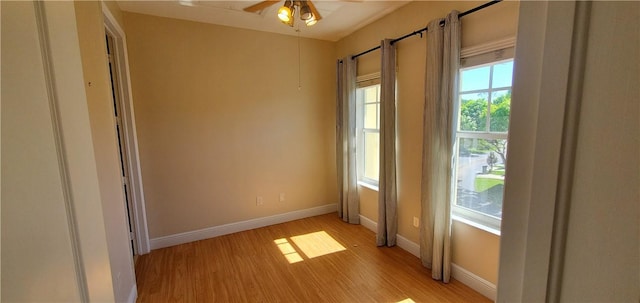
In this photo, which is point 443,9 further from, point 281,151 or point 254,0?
point 281,151

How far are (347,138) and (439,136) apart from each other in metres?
1.41

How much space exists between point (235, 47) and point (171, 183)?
1818 millimetres

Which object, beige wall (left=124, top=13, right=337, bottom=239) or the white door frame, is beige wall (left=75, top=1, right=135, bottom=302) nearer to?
the white door frame

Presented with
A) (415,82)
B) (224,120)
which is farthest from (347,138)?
(224,120)

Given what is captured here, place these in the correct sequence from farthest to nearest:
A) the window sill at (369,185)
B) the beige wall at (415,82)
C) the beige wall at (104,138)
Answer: the window sill at (369,185)
the beige wall at (415,82)
the beige wall at (104,138)

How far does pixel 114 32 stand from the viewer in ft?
7.83

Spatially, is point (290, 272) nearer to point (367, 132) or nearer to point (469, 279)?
point (469, 279)

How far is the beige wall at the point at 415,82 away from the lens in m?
1.95

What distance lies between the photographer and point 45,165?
0.50 meters

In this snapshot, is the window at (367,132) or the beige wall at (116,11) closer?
the beige wall at (116,11)

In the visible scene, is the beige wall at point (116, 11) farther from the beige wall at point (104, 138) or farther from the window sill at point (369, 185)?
the window sill at point (369, 185)

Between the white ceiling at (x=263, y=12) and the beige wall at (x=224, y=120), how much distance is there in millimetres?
135

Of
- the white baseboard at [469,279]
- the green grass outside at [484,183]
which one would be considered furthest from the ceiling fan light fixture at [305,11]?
the white baseboard at [469,279]

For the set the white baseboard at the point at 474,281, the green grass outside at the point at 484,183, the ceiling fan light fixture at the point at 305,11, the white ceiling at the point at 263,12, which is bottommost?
the white baseboard at the point at 474,281
